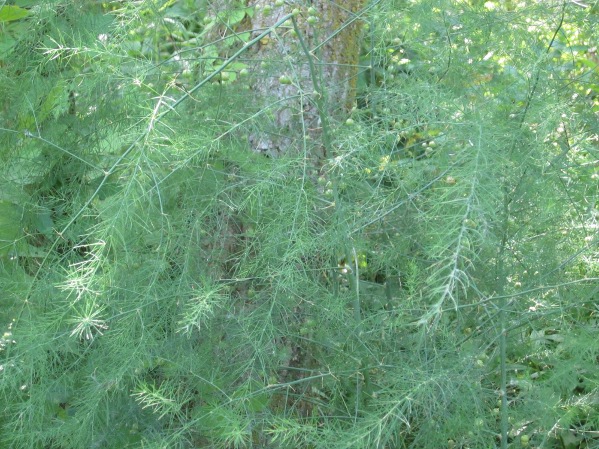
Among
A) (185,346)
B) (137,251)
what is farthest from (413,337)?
(137,251)

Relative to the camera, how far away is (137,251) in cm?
231

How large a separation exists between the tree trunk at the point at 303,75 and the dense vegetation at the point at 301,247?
1.3 inches

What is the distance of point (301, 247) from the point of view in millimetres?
1992

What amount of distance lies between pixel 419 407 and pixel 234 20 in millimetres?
1291

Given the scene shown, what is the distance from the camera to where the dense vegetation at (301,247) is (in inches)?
80.6

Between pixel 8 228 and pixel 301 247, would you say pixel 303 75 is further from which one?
pixel 8 228

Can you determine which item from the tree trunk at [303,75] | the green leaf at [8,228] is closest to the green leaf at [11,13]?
the green leaf at [8,228]

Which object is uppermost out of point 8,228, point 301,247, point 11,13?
point 11,13

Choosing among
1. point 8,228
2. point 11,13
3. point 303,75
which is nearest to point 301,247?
point 303,75

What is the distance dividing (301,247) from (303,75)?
2.60ft

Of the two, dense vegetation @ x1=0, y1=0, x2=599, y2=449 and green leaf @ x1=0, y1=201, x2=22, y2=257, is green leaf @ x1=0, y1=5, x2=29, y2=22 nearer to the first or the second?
dense vegetation @ x1=0, y1=0, x2=599, y2=449

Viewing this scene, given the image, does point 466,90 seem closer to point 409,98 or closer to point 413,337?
point 409,98

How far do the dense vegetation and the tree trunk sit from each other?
32 millimetres

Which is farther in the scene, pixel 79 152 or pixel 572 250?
pixel 79 152
